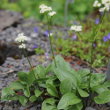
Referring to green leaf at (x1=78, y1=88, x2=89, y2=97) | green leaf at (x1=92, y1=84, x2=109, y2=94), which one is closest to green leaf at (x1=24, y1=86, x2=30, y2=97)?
green leaf at (x1=78, y1=88, x2=89, y2=97)

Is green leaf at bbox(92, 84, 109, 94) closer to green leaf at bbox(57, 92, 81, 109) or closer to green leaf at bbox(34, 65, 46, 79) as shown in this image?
green leaf at bbox(57, 92, 81, 109)

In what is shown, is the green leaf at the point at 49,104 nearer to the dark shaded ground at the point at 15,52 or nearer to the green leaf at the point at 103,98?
the dark shaded ground at the point at 15,52

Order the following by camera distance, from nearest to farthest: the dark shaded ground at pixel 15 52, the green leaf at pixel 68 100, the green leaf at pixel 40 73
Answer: the green leaf at pixel 68 100
the green leaf at pixel 40 73
the dark shaded ground at pixel 15 52

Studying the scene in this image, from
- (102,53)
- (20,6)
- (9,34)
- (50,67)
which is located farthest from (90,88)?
(20,6)

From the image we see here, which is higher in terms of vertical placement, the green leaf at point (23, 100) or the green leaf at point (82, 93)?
the green leaf at point (82, 93)

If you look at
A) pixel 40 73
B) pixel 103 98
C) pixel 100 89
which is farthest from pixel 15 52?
pixel 103 98

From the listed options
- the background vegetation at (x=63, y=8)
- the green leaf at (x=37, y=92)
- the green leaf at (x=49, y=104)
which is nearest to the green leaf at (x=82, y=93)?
the green leaf at (x=49, y=104)

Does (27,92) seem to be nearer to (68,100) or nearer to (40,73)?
(40,73)
